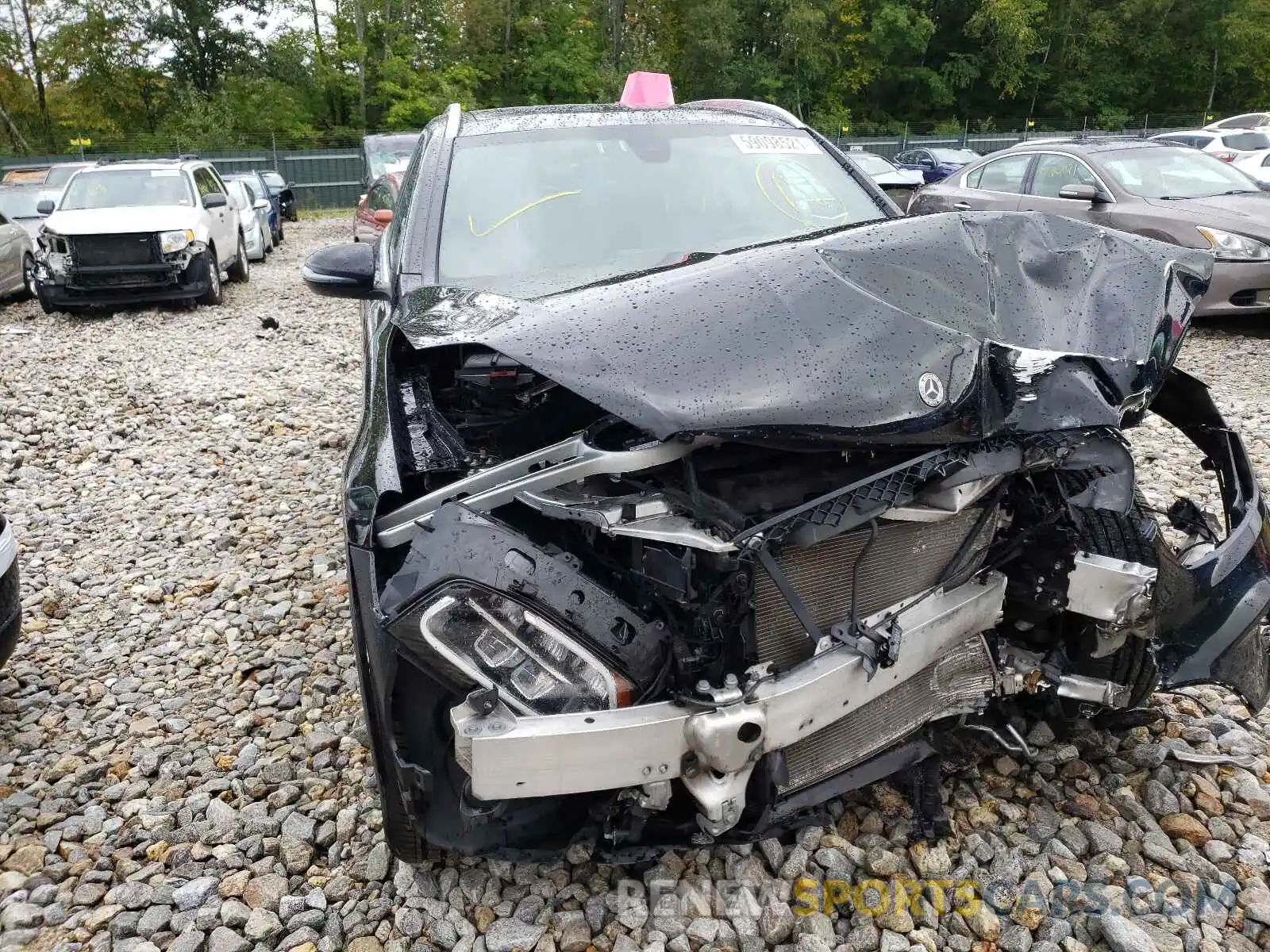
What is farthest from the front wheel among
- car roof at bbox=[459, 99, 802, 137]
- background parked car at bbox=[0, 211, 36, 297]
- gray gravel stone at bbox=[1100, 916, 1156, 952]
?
gray gravel stone at bbox=[1100, 916, 1156, 952]

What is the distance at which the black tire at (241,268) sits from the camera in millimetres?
11914

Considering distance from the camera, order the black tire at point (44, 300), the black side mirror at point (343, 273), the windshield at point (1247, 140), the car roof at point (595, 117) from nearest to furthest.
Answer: the black side mirror at point (343, 273), the car roof at point (595, 117), the black tire at point (44, 300), the windshield at point (1247, 140)

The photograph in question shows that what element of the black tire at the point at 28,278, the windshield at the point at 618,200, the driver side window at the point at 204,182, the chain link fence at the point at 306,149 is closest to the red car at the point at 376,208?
the driver side window at the point at 204,182

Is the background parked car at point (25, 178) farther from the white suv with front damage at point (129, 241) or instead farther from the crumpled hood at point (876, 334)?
the crumpled hood at point (876, 334)

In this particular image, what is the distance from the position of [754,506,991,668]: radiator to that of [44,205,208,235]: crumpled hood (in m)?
9.56

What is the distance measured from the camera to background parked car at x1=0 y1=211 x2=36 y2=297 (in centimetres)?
1016

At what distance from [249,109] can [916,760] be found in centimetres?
3847

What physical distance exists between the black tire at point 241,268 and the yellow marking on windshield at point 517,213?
1000 centimetres

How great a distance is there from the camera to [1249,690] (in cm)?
230

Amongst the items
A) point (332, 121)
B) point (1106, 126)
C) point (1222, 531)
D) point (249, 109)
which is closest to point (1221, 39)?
point (1106, 126)

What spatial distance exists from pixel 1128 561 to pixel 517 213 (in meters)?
2.10

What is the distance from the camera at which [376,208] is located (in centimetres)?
777

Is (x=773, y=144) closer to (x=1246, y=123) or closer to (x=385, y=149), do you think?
(x=385, y=149)

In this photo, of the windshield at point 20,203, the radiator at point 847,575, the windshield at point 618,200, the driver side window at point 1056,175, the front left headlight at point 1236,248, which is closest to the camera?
the radiator at point 847,575
